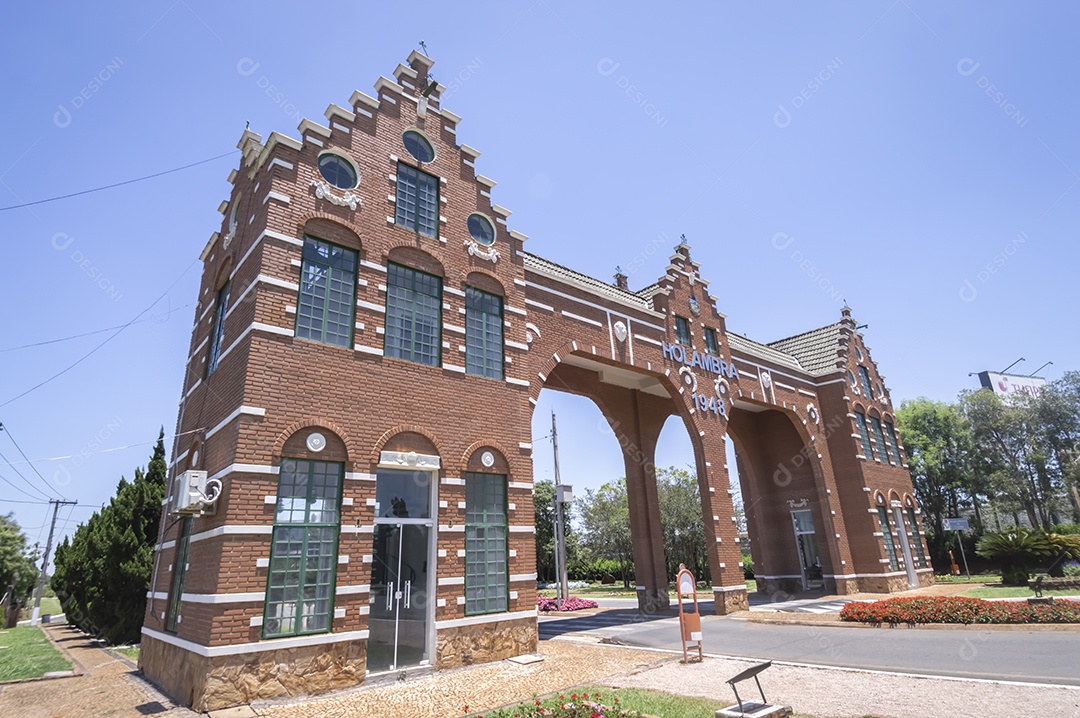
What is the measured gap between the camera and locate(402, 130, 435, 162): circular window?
15117 millimetres

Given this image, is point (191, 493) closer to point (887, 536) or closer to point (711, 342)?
point (711, 342)

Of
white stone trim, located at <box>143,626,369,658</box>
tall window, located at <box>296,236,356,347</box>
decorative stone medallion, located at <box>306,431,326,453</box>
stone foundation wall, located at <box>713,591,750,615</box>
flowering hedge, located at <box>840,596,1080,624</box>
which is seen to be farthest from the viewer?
stone foundation wall, located at <box>713,591,750,615</box>

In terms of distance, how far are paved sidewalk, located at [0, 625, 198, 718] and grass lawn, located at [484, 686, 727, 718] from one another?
569 cm

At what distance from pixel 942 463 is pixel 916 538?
74.4ft

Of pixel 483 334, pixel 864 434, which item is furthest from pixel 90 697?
pixel 864 434

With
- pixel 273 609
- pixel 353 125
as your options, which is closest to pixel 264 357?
pixel 273 609

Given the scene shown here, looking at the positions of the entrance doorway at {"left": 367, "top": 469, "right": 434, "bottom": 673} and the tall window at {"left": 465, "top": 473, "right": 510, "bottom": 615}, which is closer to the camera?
the entrance doorway at {"left": 367, "top": 469, "right": 434, "bottom": 673}

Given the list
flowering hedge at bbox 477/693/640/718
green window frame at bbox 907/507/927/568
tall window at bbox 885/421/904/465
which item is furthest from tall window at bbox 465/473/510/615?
tall window at bbox 885/421/904/465

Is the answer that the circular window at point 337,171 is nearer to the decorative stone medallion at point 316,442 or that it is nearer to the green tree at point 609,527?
the decorative stone medallion at point 316,442

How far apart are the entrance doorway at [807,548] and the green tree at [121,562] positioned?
89.6 ft

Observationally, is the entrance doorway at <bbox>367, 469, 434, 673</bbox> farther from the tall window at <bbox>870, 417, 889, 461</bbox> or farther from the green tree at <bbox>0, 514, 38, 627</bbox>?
the green tree at <bbox>0, 514, 38, 627</bbox>

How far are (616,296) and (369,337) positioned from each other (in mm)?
10432

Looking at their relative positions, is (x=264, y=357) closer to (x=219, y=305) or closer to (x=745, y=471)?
(x=219, y=305)

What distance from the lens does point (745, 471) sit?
30.7m
